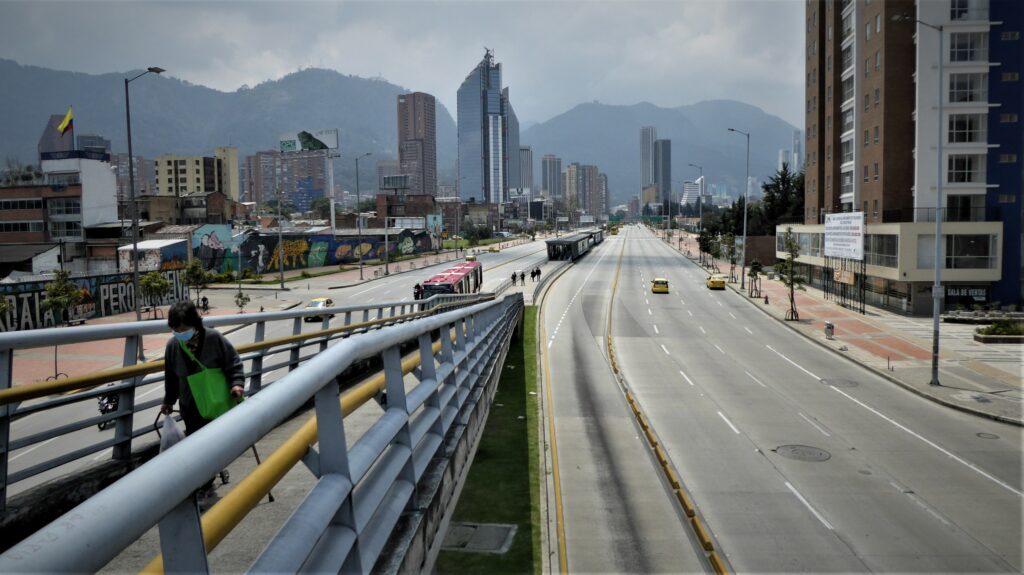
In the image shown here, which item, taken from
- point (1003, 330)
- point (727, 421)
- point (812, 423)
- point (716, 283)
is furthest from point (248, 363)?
point (716, 283)

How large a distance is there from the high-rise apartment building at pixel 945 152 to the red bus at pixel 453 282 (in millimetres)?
30170

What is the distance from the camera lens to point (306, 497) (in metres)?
2.70

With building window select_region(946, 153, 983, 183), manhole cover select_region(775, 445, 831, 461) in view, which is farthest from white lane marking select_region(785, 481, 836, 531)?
building window select_region(946, 153, 983, 183)

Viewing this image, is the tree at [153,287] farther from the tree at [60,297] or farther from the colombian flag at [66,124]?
the colombian flag at [66,124]

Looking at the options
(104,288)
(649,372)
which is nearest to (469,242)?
(104,288)

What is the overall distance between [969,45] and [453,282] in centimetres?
4125

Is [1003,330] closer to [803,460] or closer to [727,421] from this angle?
[727,421]

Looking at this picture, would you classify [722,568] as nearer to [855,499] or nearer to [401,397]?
[855,499]

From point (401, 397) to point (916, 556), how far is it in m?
14.1

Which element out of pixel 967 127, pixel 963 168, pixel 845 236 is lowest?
pixel 845 236

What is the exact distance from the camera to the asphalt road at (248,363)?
16.1 metres

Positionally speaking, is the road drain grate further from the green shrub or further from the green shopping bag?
the green shrub

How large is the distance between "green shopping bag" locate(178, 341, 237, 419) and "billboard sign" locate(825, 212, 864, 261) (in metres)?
56.6

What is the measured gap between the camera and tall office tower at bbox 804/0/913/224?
185ft
